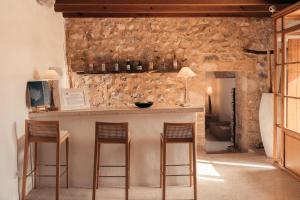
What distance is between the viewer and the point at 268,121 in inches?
213

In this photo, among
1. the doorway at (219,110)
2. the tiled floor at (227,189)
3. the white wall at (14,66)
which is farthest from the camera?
the doorway at (219,110)

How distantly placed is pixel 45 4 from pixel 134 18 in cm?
205

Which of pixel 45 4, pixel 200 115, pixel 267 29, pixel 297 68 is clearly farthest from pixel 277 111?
pixel 45 4

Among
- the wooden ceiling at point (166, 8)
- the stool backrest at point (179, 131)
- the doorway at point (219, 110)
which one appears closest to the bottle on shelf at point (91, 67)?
the wooden ceiling at point (166, 8)

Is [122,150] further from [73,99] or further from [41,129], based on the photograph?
[41,129]

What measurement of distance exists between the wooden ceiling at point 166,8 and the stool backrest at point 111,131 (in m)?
2.20

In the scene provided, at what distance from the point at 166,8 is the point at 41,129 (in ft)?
10.2

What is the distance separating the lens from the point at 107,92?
6.04 metres

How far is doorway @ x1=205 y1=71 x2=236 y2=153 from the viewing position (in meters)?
8.02

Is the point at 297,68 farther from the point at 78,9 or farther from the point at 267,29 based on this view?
the point at 78,9

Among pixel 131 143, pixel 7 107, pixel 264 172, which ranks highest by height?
pixel 7 107

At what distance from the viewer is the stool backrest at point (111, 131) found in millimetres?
3459

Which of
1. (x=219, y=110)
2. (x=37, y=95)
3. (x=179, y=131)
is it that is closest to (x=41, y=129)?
(x=37, y=95)

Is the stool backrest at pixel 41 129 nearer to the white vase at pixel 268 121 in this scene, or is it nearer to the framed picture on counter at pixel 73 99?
the framed picture on counter at pixel 73 99
